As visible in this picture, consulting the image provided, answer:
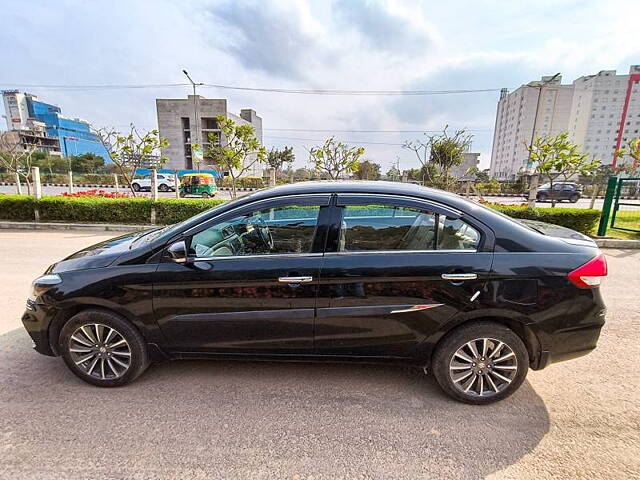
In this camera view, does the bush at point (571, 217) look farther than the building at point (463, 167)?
No

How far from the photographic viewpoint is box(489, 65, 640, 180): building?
8631cm

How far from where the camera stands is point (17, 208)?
934 cm

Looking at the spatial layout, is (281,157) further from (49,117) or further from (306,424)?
(49,117)

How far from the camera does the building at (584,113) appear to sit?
283 feet

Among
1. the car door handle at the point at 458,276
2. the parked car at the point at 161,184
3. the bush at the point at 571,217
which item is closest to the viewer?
the car door handle at the point at 458,276

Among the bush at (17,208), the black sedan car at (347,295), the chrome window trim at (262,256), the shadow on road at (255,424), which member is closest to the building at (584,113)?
the bush at (17,208)

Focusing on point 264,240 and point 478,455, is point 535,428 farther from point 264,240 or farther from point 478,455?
point 264,240

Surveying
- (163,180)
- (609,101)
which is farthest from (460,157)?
(609,101)

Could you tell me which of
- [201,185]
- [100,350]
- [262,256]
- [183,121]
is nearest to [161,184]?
[201,185]

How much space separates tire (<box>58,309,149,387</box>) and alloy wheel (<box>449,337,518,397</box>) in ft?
7.93

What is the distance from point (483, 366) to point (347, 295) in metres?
1.15

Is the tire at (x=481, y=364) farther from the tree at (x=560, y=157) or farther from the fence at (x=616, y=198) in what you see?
the tree at (x=560, y=157)

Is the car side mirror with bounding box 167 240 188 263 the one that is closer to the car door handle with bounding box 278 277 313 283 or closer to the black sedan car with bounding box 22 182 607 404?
the black sedan car with bounding box 22 182 607 404

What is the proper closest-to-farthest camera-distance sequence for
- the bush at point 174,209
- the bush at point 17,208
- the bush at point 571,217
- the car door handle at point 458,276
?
1. the car door handle at point 458,276
2. the bush at point 571,217
3. the bush at point 17,208
4. the bush at point 174,209
